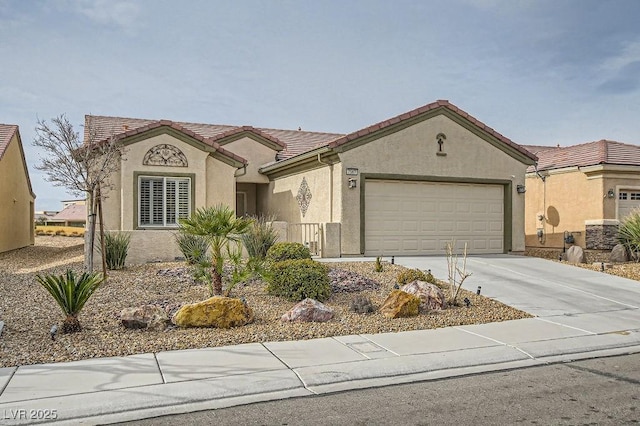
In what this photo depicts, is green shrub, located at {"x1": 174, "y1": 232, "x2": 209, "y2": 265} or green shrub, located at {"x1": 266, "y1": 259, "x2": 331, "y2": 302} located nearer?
green shrub, located at {"x1": 266, "y1": 259, "x2": 331, "y2": 302}

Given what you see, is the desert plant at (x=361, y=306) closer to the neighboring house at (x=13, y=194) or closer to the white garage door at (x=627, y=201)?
the white garage door at (x=627, y=201)

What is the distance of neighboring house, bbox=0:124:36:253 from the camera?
68.8ft

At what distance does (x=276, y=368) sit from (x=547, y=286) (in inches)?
320

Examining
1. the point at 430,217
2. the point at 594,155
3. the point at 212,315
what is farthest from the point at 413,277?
the point at 594,155

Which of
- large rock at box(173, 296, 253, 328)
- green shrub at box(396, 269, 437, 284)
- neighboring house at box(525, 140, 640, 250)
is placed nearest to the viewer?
large rock at box(173, 296, 253, 328)

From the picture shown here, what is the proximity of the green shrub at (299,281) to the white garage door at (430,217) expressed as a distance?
5973mm

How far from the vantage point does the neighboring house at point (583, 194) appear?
19.4 meters

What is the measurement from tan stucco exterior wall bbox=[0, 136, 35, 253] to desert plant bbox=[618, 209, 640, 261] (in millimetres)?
21598

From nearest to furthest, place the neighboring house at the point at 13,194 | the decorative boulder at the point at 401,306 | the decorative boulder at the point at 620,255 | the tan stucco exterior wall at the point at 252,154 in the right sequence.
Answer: the decorative boulder at the point at 401,306, the decorative boulder at the point at 620,255, the neighboring house at the point at 13,194, the tan stucco exterior wall at the point at 252,154

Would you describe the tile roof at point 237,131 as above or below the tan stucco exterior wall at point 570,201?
above

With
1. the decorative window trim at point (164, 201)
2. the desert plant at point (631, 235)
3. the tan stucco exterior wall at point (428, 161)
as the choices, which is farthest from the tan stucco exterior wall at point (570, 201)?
the decorative window trim at point (164, 201)

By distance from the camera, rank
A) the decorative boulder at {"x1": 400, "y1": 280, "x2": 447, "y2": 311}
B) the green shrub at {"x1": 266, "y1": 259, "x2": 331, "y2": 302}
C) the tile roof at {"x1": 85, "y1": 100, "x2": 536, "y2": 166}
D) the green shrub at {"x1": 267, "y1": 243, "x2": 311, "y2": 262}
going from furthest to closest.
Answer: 1. the tile roof at {"x1": 85, "y1": 100, "x2": 536, "y2": 166}
2. the green shrub at {"x1": 267, "y1": 243, "x2": 311, "y2": 262}
3. the green shrub at {"x1": 266, "y1": 259, "x2": 331, "y2": 302}
4. the decorative boulder at {"x1": 400, "y1": 280, "x2": 447, "y2": 311}

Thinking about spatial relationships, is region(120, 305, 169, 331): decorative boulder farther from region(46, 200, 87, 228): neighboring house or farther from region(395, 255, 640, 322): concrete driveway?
region(46, 200, 87, 228): neighboring house

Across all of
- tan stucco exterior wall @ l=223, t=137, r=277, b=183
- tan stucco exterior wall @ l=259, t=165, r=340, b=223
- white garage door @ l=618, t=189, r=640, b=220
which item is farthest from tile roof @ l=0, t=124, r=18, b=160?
white garage door @ l=618, t=189, r=640, b=220
